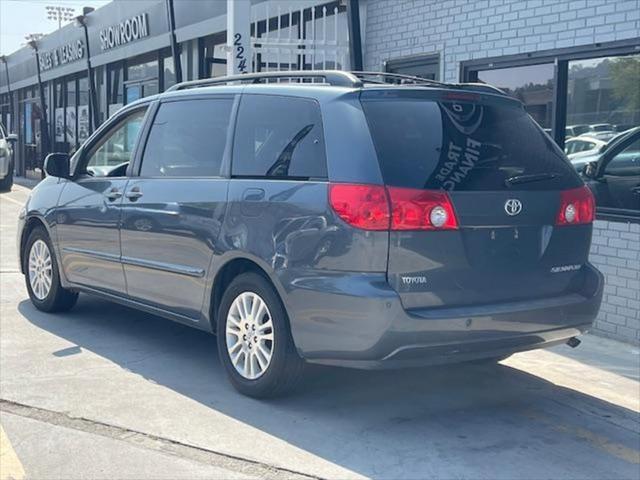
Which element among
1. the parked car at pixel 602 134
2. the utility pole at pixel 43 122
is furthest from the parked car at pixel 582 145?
the utility pole at pixel 43 122

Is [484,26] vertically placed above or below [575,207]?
above

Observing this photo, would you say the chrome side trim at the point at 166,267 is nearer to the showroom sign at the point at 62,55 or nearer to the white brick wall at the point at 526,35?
the white brick wall at the point at 526,35

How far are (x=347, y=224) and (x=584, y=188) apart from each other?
5.38 ft

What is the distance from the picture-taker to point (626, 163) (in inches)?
277

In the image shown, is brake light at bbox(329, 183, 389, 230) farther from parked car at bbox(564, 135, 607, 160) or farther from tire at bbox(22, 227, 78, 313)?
parked car at bbox(564, 135, 607, 160)

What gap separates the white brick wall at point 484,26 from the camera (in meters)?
7.02

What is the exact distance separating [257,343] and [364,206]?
1177 mm

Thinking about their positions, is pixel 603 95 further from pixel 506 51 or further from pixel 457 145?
pixel 457 145

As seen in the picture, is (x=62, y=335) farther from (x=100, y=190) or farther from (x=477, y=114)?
(x=477, y=114)

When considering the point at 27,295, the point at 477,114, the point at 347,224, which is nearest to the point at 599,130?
the point at 477,114

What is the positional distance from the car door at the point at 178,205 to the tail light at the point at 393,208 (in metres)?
1.11

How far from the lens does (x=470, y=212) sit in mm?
4391

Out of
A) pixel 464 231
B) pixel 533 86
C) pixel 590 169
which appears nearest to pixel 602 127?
pixel 590 169

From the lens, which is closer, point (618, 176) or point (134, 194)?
point (134, 194)
